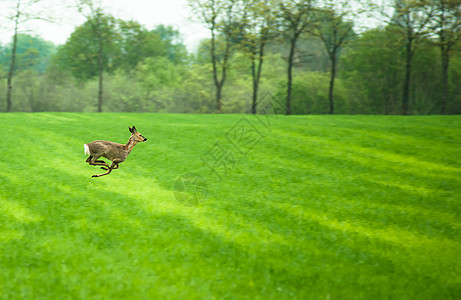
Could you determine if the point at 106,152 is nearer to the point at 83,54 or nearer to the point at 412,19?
the point at 412,19

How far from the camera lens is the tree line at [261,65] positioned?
38656 millimetres

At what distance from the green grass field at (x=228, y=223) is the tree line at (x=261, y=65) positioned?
22.6 m

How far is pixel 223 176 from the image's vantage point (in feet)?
45.1

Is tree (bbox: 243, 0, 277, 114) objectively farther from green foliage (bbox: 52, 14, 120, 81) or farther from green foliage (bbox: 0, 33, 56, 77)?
green foliage (bbox: 0, 33, 56, 77)

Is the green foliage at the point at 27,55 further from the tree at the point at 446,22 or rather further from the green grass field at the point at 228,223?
the tree at the point at 446,22

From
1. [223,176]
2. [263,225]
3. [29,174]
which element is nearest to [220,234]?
[263,225]

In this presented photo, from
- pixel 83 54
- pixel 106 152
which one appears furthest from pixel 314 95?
pixel 106 152

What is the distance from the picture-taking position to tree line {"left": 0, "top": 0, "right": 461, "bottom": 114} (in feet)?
127

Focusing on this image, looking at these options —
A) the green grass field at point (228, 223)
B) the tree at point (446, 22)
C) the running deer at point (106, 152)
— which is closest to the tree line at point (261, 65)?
the tree at point (446, 22)

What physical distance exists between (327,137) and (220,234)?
1328 cm

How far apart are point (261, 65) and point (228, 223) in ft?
150

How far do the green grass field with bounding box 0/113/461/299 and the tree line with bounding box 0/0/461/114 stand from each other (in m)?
22.6

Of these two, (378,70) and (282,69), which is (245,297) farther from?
(282,69)

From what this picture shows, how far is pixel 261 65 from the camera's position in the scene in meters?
52.9
